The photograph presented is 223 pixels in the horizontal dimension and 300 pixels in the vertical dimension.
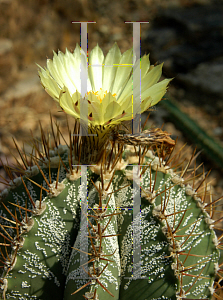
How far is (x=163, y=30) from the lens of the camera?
1.82 m

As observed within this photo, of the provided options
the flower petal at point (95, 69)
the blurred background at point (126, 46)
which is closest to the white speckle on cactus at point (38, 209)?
the flower petal at point (95, 69)

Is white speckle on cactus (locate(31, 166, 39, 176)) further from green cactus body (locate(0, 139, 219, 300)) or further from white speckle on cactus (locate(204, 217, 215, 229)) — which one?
white speckle on cactus (locate(204, 217, 215, 229))

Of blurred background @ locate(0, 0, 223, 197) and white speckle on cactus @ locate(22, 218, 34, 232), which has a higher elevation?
blurred background @ locate(0, 0, 223, 197)

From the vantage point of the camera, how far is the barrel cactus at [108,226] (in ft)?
1.52

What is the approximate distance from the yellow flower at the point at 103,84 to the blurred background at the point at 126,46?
702 mm

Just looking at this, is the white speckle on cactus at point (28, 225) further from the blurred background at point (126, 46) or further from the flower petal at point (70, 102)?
the blurred background at point (126, 46)

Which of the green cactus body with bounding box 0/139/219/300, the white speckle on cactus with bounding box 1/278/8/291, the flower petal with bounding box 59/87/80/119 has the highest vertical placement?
the flower petal with bounding box 59/87/80/119

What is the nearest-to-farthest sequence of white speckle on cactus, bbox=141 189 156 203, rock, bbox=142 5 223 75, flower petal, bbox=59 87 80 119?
flower petal, bbox=59 87 80 119 < white speckle on cactus, bbox=141 189 156 203 < rock, bbox=142 5 223 75

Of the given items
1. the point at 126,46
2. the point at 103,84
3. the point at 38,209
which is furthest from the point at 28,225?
the point at 126,46

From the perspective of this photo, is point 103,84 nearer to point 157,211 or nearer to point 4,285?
point 157,211

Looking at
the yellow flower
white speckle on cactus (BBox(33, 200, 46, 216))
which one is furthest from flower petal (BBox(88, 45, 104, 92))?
white speckle on cactus (BBox(33, 200, 46, 216))

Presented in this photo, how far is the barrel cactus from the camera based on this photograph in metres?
0.46

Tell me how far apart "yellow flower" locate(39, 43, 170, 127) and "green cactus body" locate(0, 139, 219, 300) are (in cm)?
10

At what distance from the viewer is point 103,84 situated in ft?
1.84
